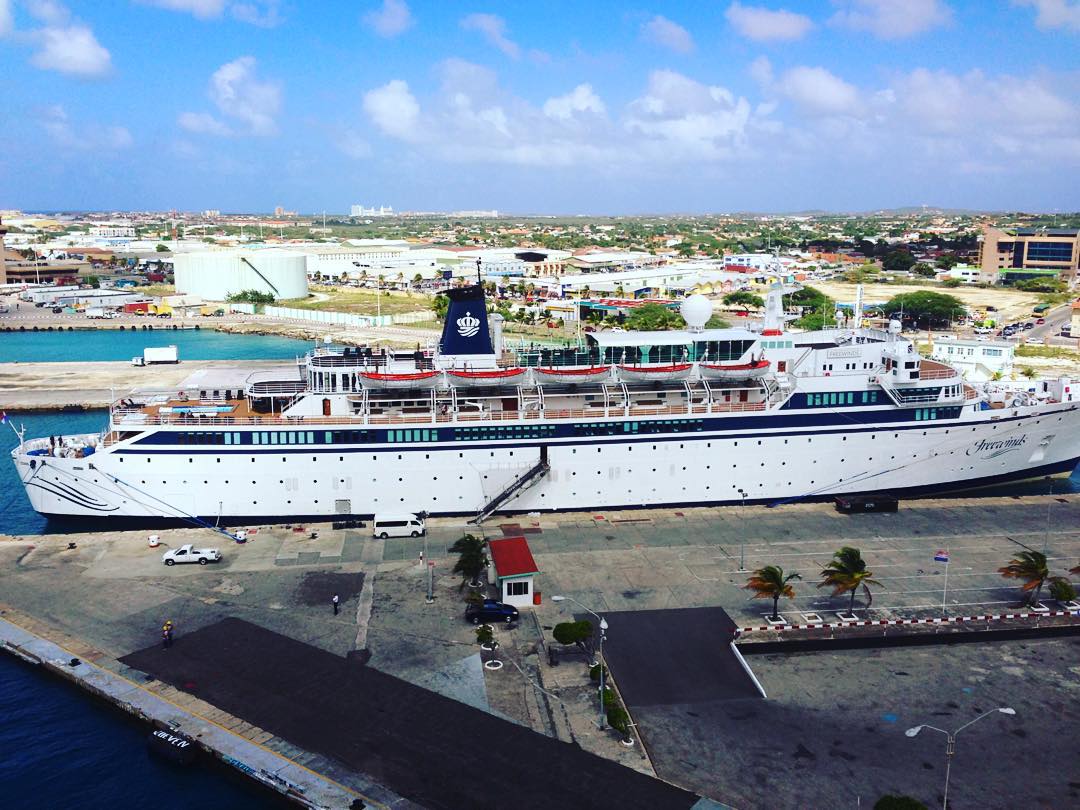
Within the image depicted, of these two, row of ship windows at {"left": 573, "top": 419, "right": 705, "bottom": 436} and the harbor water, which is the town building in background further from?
the harbor water

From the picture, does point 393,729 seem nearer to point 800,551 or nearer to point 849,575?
point 849,575

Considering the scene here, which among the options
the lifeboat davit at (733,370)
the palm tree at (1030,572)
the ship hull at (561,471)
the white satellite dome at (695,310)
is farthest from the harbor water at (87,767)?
the white satellite dome at (695,310)

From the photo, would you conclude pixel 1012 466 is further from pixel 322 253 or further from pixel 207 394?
pixel 322 253

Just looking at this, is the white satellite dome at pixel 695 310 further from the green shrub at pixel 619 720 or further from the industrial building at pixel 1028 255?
the industrial building at pixel 1028 255

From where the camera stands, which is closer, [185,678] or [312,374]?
[185,678]

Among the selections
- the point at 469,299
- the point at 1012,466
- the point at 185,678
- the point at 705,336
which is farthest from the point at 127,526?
the point at 1012,466

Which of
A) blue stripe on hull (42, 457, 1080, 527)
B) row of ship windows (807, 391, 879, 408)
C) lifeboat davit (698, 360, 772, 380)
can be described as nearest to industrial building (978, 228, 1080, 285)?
blue stripe on hull (42, 457, 1080, 527)

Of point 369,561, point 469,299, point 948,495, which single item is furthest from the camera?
point 948,495
